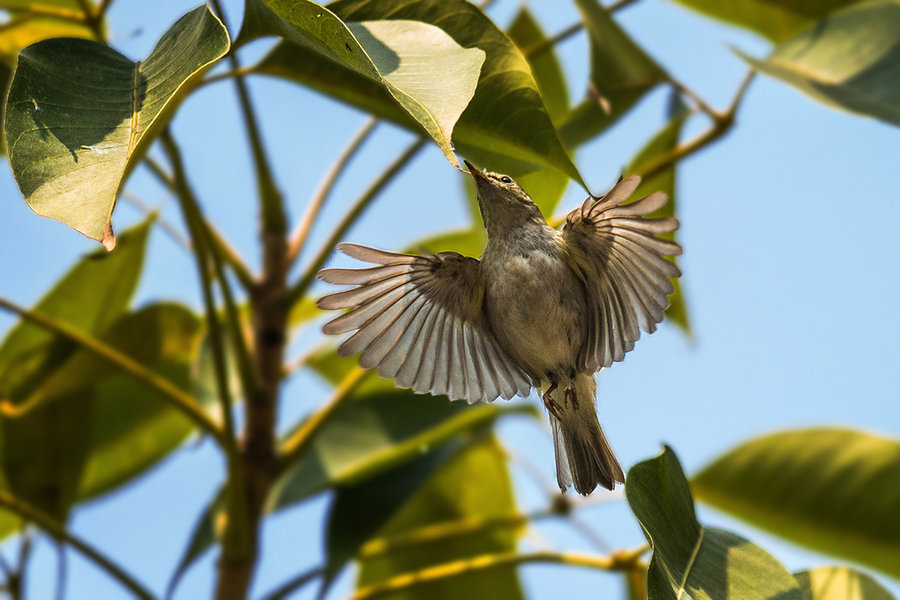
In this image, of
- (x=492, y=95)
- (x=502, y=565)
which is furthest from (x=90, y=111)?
(x=502, y=565)

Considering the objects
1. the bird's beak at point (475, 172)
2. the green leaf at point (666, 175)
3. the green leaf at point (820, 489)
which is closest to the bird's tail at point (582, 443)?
the green leaf at point (666, 175)

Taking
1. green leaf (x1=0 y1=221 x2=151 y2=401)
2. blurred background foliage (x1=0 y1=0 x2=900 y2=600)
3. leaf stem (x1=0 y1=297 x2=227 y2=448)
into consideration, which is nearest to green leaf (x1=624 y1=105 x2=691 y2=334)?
blurred background foliage (x1=0 y1=0 x2=900 y2=600)

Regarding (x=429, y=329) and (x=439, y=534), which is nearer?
(x=429, y=329)

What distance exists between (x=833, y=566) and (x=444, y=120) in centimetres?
82

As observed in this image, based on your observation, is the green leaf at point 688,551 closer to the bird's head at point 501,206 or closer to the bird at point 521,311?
the bird at point 521,311

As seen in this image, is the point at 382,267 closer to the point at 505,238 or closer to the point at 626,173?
the point at 505,238

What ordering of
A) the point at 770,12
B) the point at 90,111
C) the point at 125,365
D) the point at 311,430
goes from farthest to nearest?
the point at 770,12 → the point at 311,430 → the point at 125,365 → the point at 90,111

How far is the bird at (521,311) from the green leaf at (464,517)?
2.66 feet

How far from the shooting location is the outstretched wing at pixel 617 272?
3.76 ft

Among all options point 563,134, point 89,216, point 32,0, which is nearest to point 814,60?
point 563,134

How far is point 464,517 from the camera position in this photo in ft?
7.25

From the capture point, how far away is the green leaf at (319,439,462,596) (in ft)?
5.80

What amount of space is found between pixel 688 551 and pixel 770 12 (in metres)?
1.34

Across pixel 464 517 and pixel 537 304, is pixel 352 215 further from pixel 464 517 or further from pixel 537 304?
pixel 464 517
